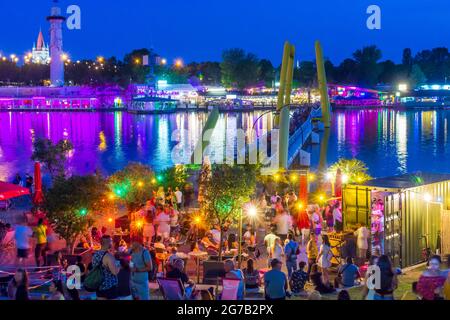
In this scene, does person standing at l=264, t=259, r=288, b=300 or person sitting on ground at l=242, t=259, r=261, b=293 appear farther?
person sitting on ground at l=242, t=259, r=261, b=293

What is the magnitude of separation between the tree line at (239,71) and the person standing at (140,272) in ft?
386

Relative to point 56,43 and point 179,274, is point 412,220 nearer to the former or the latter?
point 179,274

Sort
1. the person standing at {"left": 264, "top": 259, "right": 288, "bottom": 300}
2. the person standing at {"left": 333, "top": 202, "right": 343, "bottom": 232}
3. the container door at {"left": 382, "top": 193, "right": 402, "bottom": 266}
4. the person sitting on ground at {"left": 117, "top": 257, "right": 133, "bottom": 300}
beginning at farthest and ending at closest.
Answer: the person standing at {"left": 333, "top": 202, "right": 343, "bottom": 232}
the container door at {"left": 382, "top": 193, "right": 402, "bottom": 266}
the person standing at {"left": 264, "top": 259, "right": 288, "bottom": 300}
the person sitting on ground at {"left": 117, "top": 257, "right": 133, "bottom": 300}

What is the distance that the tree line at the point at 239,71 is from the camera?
123 m

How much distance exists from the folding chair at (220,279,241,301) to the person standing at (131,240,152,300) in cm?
84

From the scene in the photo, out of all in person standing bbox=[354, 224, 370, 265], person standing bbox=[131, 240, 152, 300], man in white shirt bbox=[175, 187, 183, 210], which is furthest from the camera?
man in white shirt bbox=[175, 187, 183, 210]

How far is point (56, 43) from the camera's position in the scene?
110m

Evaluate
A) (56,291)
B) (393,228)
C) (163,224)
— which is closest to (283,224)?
(163,224)

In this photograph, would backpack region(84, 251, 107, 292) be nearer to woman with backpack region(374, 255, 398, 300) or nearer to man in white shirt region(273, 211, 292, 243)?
woman with backpack region(374, 255, 398, 300)

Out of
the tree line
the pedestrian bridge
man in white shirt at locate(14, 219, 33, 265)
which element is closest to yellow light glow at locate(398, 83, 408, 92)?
the tree line

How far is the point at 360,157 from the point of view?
145 ft

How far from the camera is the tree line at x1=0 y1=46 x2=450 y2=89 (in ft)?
404

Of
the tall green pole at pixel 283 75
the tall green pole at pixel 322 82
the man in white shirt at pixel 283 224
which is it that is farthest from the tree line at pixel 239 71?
the man in white shirt at pixel 283 224
